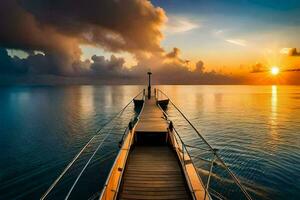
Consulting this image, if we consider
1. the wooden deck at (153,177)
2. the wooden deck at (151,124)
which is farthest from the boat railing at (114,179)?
the wooden deck at (151,124)

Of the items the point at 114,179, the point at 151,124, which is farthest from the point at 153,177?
the point at 151,124

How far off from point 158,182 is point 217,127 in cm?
3011

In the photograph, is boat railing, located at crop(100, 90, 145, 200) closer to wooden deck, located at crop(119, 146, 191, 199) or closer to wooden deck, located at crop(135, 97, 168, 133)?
wooden deck, located at crop(119, 146, 191, 199)

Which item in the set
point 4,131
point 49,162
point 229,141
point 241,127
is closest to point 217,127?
point 241,127

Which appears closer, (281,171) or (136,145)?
(136,145)

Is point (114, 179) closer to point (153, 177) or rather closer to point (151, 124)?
point (153, 177)

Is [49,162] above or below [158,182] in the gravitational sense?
below

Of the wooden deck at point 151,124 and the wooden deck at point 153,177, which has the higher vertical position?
the wooden deck at point 151,124

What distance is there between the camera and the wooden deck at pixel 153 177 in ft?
27.9

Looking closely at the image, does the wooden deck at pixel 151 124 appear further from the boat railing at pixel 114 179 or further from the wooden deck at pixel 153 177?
the boat railing at pixel 114 179

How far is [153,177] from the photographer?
984cm

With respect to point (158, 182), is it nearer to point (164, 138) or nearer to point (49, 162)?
point (164, 138)

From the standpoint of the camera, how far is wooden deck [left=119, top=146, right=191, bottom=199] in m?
8.50

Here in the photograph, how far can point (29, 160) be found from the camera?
2169 centimetres
